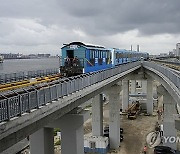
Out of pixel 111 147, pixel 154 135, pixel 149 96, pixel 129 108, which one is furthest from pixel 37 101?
pixel 149 96

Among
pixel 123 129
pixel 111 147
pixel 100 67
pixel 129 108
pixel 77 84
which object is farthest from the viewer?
pixel 129 108

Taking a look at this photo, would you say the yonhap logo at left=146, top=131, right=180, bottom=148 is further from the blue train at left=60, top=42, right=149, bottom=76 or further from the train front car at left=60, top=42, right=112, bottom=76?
the train front car at left=60, top=42, right=112, bottom=76

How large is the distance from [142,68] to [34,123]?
41866 millimetres

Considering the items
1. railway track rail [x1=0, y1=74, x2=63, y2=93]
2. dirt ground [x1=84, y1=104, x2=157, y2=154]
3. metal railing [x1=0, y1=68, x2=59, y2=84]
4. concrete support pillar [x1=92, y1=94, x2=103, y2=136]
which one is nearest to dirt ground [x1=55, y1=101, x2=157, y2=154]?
dirt ground [x1=84, y1=104, x2=157, y2=154]

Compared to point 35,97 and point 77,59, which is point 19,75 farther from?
point 35,97

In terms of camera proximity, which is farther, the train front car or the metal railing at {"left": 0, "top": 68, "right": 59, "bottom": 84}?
the train front car

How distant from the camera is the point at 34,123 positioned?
9.82 m

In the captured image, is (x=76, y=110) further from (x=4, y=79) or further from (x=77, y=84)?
(x=4, y=79)

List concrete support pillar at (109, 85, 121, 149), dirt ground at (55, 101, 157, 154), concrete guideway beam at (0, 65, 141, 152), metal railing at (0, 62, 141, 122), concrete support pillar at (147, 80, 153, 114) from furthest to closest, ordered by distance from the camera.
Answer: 1. concrete support pillar at (147, 80, 153, 114)
2. concrete support pillar at (109, 85, 121, 149)
3. dirt ground at (55, 101, 157, 154)
4. metal railing at (0, 62, 141, 122)
5. concrete guideway beam at (0, 65, 141, 152)

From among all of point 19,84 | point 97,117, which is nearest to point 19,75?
point 19,84

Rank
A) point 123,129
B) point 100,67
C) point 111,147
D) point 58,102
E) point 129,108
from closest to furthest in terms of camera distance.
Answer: point 58,102 → point 100,67 → point 111,147 → point 123,129 → point 129,108

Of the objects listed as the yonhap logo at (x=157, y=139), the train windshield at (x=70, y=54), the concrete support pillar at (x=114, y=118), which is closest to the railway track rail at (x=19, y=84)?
the train windshield at (x=70, y=54)

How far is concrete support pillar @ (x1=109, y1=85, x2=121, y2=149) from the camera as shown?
3241cm

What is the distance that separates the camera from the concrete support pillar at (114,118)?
106 feet
